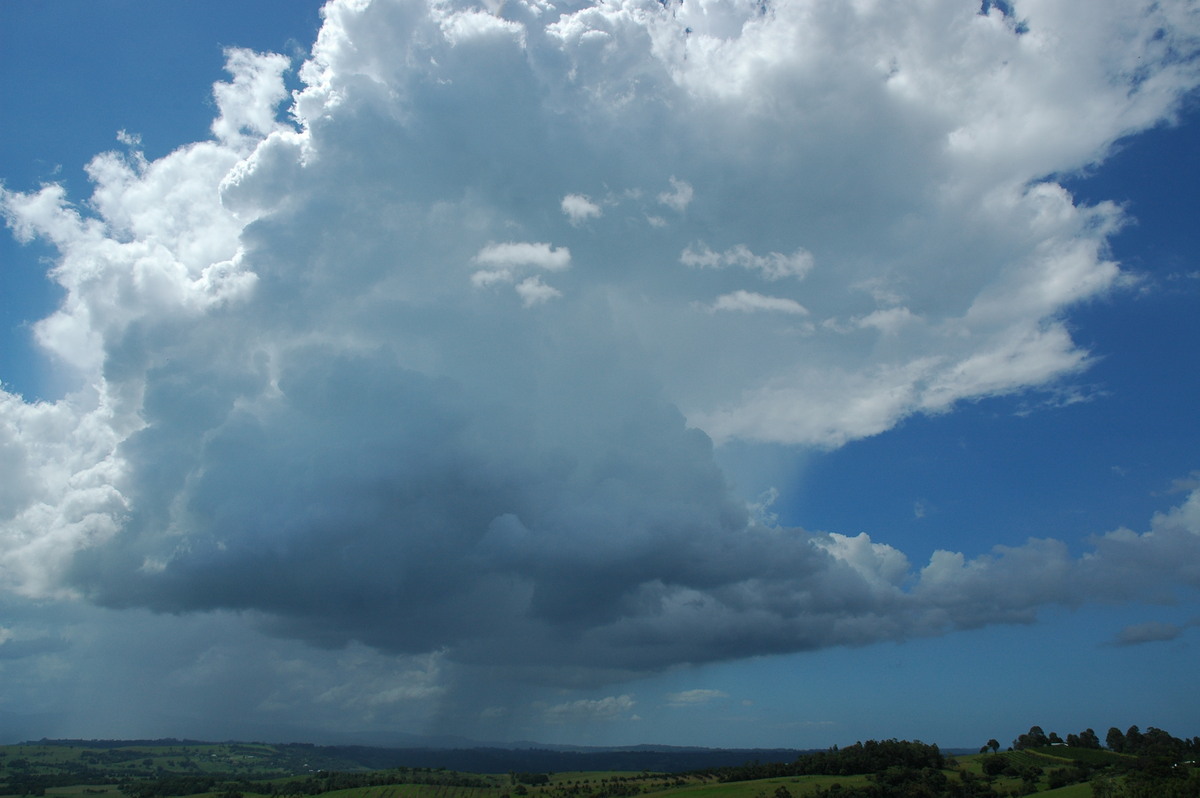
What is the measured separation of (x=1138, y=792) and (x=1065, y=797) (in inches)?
1086

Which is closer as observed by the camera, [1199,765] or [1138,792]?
[1138,792]

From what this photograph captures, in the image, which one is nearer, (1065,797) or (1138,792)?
(1138,792)

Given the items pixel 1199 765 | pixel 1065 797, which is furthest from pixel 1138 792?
pixel 1199 765

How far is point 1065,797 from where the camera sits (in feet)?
636

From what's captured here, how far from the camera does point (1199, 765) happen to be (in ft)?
643

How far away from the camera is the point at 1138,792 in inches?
6713

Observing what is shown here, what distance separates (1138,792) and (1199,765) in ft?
148

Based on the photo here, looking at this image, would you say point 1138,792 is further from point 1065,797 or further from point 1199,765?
point 1199,765

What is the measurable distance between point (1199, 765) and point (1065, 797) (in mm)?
39645
